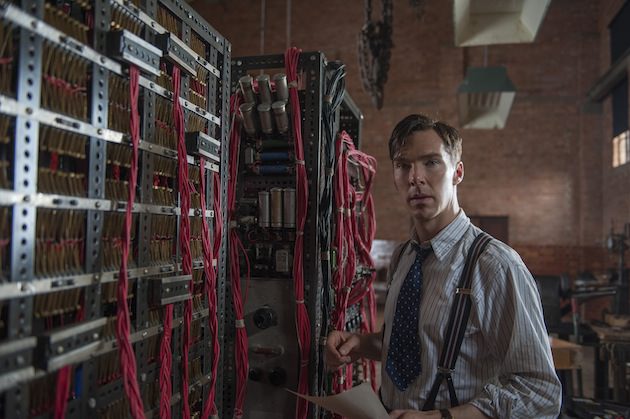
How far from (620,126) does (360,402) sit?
710 cm

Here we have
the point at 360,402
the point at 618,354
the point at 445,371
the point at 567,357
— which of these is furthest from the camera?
the point at 618,354

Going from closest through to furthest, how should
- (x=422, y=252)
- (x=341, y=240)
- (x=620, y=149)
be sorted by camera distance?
(x=422, y=252)
(x=341, y=240)
(x=620, y=149)

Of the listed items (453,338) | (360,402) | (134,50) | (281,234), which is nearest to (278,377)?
(281,234)

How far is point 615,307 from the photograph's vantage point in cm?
452

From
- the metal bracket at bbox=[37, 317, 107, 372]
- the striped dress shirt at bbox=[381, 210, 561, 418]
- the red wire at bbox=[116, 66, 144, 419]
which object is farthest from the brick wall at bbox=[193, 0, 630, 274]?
the metal bracket at bbox=[37, 317, 107, 372]

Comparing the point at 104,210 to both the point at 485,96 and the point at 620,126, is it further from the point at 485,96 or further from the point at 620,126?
the point at 620,126

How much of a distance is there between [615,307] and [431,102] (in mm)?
4731

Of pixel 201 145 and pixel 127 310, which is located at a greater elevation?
pixel 201 145

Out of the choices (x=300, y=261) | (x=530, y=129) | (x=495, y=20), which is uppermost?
(x=530, y=129)

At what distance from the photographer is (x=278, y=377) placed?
1.81 meters

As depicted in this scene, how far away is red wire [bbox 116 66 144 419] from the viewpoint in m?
1.02

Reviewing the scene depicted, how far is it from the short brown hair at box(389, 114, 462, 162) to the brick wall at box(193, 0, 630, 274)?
20.2ft

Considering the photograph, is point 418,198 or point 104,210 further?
point 418,198

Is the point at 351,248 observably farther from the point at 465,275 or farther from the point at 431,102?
the point at 431,102
